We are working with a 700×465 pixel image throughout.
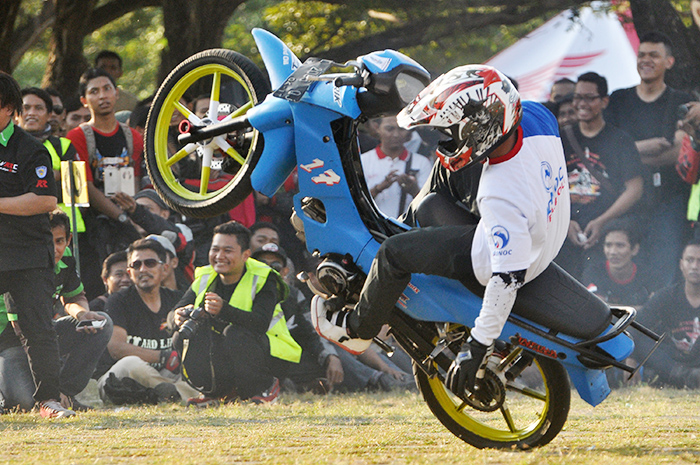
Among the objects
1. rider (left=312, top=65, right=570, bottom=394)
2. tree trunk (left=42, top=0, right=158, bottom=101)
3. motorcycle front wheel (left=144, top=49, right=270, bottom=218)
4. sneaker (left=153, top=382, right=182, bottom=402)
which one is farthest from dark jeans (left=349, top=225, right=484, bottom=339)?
tree trunk (left=42, top=0, right=158, bottom=101)

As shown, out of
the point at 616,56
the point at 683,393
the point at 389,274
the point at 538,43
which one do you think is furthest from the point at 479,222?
the point at 538,43

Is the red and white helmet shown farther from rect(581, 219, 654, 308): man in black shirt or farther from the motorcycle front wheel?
rect(581, 219, 654, 308): man in black shirt

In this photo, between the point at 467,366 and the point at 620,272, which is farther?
the point at 620,272

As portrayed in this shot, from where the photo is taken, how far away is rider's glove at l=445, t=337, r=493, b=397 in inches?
153

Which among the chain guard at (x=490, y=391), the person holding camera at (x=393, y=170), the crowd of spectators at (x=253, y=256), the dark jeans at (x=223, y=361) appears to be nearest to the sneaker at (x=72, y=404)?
the crowd of spectators at (x=253, y=256)

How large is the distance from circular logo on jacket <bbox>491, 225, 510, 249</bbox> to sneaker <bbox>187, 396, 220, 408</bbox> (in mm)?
3265

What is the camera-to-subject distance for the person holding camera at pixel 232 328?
21.3 feet

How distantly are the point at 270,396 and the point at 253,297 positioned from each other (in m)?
0.74

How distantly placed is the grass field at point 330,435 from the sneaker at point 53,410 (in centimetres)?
9

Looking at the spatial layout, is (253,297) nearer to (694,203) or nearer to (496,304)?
(496,304)

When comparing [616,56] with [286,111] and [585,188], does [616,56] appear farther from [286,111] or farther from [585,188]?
[286,111]

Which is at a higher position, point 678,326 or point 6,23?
point 6,23

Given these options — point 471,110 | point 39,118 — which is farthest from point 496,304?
point 39,118

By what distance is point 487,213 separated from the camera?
12.6 ft
